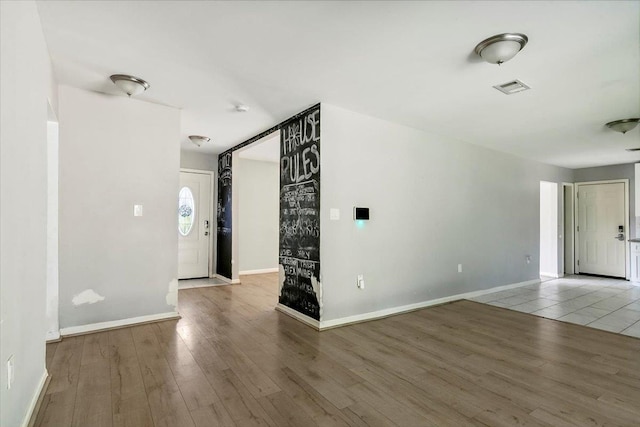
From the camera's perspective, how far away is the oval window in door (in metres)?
6.08

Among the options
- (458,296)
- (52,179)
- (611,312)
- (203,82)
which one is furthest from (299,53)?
(611,312)

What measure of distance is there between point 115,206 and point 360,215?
8.93 feet

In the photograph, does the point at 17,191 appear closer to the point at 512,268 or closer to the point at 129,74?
the point at 129,74

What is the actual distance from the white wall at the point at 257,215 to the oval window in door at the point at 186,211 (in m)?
0.95

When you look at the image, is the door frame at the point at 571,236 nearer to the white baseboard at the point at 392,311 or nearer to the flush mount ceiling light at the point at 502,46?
the white baseboard at the point at 392,311

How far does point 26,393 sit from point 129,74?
8.40 feet

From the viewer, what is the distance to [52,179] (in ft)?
10.2

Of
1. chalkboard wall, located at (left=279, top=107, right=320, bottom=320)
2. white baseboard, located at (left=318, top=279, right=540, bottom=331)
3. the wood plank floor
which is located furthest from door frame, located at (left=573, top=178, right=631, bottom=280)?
chalkboard wall, located at (left=279, top=107, right=320, bottom=320)

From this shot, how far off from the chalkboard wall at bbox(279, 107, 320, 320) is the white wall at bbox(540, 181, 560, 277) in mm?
6215

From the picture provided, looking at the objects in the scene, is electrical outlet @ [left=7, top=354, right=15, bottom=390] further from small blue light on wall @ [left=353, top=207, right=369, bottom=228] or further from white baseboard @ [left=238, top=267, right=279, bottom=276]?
white baseboard @ [left=238, top=267, right=279, bottom=276]

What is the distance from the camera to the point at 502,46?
2.24 meters

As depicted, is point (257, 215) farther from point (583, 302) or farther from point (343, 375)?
point (583, 302)

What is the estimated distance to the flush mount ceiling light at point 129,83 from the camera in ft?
9.62

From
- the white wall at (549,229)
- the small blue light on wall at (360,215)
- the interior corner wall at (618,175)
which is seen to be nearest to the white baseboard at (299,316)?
the small blue light on wall at (360,215)
